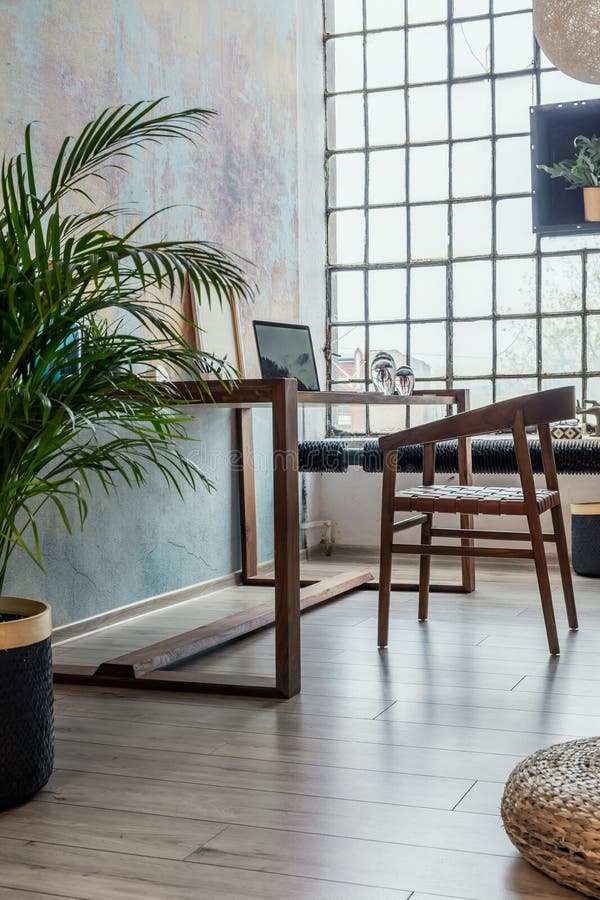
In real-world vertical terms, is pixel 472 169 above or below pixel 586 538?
above

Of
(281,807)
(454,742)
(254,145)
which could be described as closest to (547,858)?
(281,807)

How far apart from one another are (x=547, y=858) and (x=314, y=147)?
15.8ft

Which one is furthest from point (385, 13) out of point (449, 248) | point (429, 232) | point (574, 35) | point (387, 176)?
point (574, 35)

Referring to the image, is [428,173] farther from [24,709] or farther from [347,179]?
[24,709]

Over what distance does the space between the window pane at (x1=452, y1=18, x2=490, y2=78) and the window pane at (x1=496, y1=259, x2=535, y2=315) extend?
3.55 ft

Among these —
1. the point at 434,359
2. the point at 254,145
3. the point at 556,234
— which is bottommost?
the point at 434,359

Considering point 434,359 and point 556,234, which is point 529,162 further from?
point 434,359

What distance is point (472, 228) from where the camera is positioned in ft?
18.5

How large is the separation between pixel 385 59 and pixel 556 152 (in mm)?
1185

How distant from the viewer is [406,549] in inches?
133

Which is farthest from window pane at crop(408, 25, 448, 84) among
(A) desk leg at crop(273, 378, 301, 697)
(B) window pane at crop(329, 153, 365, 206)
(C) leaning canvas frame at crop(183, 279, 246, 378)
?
(A) desk leg at crop(273, 378, 301, 697)

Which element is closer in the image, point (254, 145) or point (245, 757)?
point (245, 757)

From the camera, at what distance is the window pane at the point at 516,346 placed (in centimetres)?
550

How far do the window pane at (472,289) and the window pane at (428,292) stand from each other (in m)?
0.07
